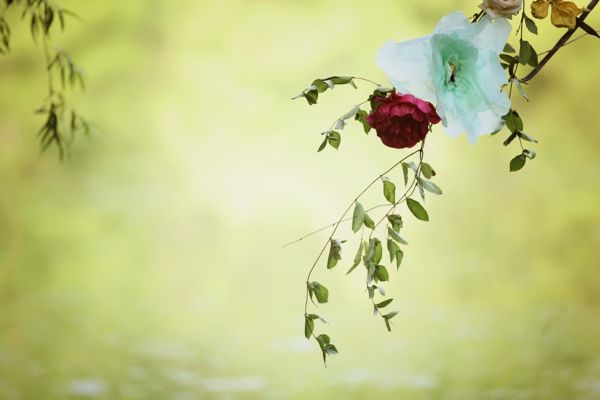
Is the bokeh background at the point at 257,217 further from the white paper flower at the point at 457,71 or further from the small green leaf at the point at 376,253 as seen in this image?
the white paper flower at the point at 457,71

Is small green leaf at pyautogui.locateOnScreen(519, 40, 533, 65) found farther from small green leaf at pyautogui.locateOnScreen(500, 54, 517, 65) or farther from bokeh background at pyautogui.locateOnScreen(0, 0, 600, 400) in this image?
bokeh background at pyautogui.locateOnScreen(0, 0, 600, 400)

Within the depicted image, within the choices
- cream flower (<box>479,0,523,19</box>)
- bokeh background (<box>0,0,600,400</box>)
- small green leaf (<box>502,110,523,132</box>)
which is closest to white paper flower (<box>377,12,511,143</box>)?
cream flower (<box>479,0,523,19</box>)

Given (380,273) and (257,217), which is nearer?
(380,273)

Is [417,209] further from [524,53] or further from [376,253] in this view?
[524,53]

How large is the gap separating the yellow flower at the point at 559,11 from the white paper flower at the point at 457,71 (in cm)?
8

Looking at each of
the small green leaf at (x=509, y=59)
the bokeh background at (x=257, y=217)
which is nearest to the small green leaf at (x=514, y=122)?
the small green leaf at (x=509, y=59)

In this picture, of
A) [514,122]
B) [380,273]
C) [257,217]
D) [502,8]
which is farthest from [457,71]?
[257,217]

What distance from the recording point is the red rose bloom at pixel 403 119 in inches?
25.5

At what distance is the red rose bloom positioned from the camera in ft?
2.13

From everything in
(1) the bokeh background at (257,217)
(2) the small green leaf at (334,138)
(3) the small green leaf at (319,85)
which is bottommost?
(2) the small green leaf at (334,138)

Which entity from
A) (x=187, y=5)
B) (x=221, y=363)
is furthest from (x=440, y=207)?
(x=187, y=5)

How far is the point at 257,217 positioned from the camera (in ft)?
10.9

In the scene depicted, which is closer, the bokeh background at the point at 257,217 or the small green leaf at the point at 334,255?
the small green leaf at the point at 334,255

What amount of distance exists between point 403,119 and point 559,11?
141mm
